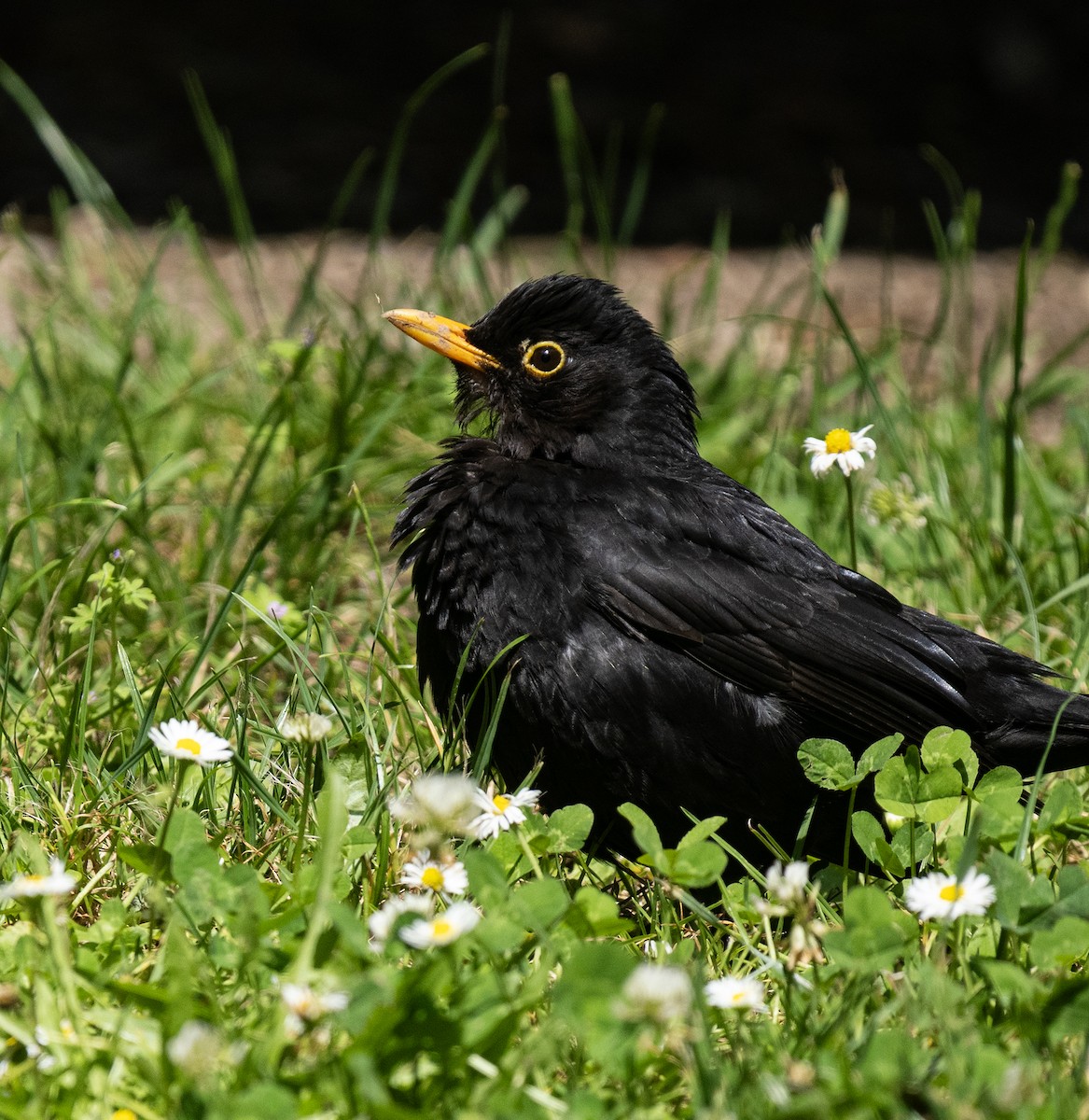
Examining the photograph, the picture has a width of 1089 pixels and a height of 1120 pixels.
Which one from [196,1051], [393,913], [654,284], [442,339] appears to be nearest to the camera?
[196,1051]

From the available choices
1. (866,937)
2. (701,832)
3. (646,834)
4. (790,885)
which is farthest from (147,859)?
(866,937)

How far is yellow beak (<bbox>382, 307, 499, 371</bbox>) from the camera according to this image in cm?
A: 366

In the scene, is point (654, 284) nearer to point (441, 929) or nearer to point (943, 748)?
point (943, 748)

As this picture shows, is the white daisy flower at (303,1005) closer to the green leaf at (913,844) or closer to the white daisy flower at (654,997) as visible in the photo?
the white daisy flower at (654,997)

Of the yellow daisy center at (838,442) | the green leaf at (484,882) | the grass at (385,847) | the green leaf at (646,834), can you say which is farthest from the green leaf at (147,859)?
the yellow daisy center at (838,442)

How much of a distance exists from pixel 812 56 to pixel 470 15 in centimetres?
228

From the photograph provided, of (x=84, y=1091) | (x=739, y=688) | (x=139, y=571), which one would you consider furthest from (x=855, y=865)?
(x=139, y=571)

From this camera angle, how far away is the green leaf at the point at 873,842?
266cm

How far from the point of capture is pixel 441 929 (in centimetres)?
201

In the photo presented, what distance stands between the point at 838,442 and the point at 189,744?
169 centimetres

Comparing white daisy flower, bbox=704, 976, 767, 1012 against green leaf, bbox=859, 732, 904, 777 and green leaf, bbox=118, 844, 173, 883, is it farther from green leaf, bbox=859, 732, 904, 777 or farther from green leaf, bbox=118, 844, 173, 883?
green leaf, bbox=118, 844, 173, 883

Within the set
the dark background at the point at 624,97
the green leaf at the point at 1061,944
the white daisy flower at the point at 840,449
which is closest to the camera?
the green leaf at the point at 1061,944

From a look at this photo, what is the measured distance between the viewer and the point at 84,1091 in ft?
6.25

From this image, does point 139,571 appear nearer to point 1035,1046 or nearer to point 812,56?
point 1035,1046
